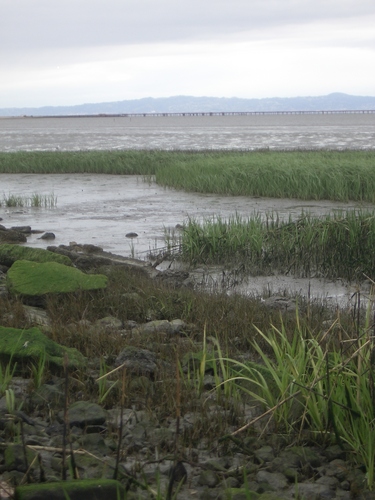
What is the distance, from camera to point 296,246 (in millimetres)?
10695

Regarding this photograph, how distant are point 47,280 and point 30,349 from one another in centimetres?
264

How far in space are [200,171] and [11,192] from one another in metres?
5.75

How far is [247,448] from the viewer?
Answer: 3.91m

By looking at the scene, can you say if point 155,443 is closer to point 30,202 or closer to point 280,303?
point 280,303

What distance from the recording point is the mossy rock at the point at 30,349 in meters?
4.88

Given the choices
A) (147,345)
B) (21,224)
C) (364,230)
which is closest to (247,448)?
(147,345)

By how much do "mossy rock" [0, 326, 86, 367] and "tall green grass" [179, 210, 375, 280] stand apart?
5.53m

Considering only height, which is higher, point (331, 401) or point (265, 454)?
point (331, 401)

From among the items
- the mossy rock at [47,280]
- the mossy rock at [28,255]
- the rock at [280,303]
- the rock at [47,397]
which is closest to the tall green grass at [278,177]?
the rock at [280,303]

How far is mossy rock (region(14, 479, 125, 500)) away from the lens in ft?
9.96

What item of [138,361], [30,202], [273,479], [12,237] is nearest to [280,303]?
[138,361]

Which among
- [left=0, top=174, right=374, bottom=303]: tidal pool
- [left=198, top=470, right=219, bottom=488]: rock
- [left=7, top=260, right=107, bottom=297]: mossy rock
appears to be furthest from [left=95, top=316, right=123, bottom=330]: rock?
[left=0, top=174, right=374, bottom=303]: tidal pool

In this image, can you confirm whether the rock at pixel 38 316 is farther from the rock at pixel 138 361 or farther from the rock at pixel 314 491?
the rock at pixel 314 491

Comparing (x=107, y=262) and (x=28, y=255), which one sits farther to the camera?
(x=107, y=262)
